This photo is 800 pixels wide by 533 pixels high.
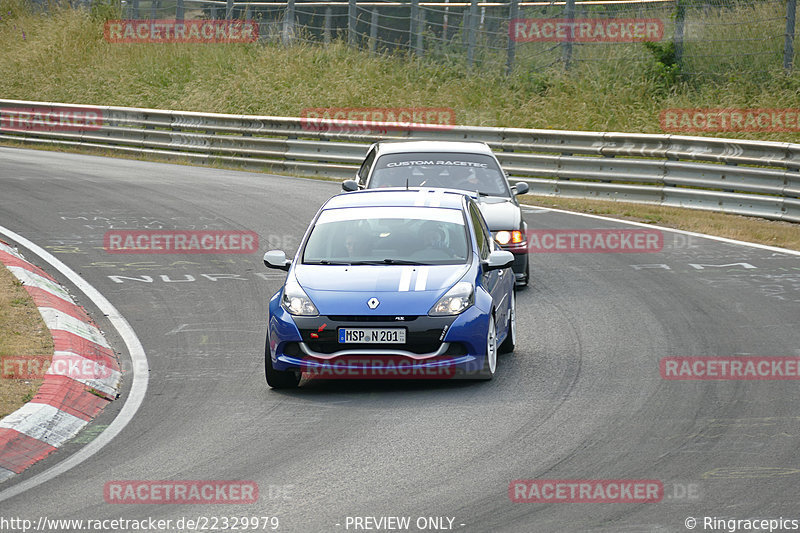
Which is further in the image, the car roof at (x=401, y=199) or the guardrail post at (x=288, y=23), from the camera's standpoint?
the guardrail post at (x=288, y=23)

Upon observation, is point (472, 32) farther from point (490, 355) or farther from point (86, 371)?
point (86, 371)

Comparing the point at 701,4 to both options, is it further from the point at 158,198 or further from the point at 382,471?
the point at 382,471

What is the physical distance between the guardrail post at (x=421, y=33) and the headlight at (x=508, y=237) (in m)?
17.4

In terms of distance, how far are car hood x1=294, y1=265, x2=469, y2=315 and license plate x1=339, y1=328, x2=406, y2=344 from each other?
13 cm

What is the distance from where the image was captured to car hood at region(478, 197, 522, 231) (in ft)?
44.6

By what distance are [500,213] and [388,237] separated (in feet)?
12.2

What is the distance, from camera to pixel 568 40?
27422 mm

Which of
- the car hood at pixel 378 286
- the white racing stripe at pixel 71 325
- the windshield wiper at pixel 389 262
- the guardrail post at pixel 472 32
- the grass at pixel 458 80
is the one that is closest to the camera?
the car hood at pixel 378 286

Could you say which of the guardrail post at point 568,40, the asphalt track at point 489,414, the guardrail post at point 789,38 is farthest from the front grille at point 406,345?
the guardrail post at point 568,40

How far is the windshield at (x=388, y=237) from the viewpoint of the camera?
10.1 m

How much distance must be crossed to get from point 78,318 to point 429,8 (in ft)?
65.2

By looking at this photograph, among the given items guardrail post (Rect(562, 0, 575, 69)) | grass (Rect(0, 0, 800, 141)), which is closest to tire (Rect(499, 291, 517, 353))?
grass (Rect(0, 0, 800, 141))

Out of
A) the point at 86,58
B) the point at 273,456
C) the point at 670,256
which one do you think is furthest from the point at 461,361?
the point at 86,58

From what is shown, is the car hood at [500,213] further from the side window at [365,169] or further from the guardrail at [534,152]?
the guardrail at [534,152]
